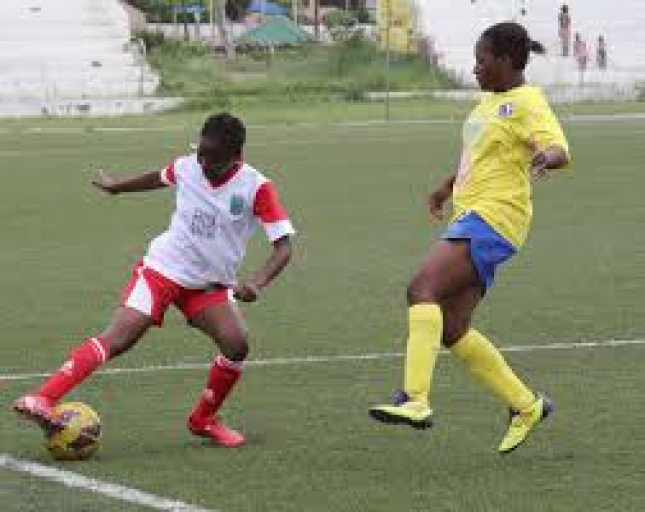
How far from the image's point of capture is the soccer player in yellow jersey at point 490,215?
8.09 meters

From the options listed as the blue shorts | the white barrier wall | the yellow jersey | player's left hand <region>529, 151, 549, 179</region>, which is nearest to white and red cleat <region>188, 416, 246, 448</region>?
the blue shorts

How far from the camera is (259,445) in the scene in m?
8.48

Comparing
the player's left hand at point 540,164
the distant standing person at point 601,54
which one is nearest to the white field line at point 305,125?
the distant standing person at point 601,54

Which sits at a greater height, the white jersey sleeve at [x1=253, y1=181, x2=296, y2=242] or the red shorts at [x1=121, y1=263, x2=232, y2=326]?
the white jersey sleeve at [x1=253, y1=181, x2=296, y2=242]

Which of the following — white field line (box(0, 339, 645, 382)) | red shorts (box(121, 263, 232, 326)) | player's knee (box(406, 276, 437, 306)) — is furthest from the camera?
white field line (box(0, 339, 645, 382))

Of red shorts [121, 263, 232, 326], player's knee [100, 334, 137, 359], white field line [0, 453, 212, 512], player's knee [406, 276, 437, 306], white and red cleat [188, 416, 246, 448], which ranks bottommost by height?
white and red cleat [188, 416, 246, 448]

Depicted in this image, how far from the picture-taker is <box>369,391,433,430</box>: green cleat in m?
7.74

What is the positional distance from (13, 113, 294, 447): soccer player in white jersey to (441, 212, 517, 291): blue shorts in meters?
0.82

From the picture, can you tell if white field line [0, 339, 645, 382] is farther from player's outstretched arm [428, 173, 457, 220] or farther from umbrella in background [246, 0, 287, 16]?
umbrella in background [246, 0, 287, 16]

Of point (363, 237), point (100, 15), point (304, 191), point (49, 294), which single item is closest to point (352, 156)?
point (304, 191)

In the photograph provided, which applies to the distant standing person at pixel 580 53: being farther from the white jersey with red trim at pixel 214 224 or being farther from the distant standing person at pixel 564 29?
the white jersey with red trim at pixel 214 224

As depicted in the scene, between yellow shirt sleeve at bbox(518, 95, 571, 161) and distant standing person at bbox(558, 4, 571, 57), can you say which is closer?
yellow shirt sleeve at bbox(518, 95, 571, 161)

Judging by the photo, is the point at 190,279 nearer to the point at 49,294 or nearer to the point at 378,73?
the point at 49,294

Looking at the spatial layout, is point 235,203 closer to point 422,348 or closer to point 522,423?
point 422,348
